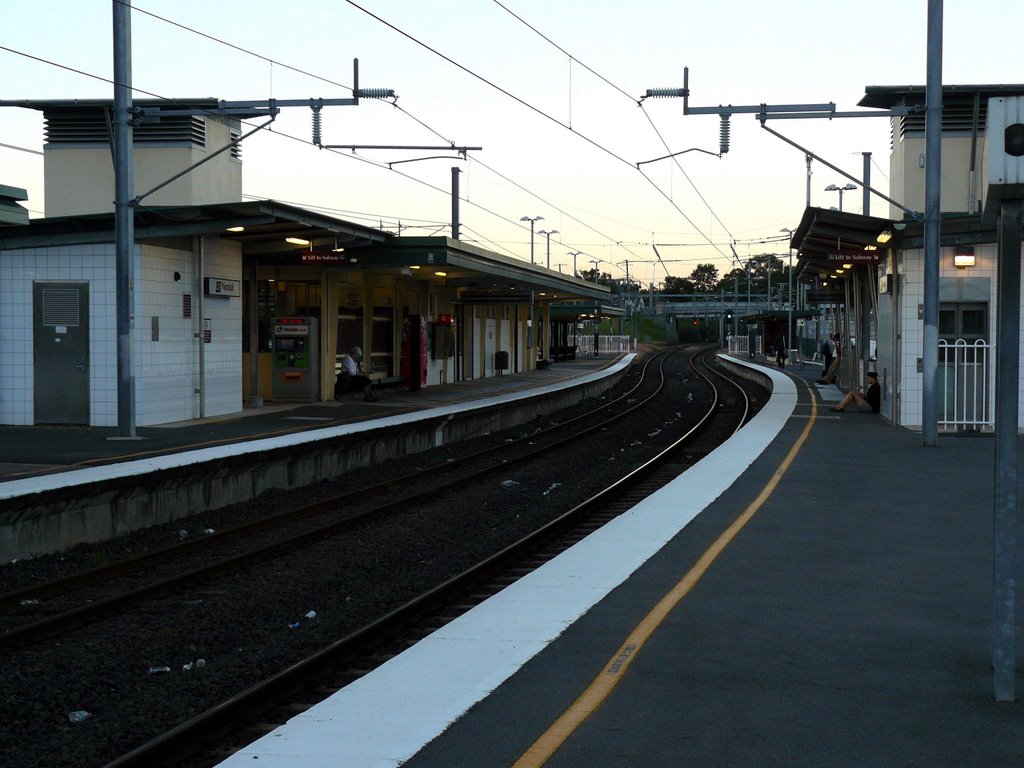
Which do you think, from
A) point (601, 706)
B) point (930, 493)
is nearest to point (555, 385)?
point (930, 493)

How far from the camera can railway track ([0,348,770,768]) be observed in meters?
6.02

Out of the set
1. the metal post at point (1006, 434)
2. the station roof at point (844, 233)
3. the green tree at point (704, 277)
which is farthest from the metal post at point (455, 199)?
the green tree at point (704, 277)

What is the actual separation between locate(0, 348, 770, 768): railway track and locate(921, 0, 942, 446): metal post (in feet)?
13.3

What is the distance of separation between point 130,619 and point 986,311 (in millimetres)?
16561

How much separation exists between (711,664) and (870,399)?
20.3m

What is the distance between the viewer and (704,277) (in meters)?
186

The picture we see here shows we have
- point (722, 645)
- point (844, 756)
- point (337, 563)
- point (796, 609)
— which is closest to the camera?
point (844, 756)

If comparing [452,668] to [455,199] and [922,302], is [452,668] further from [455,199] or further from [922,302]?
[455,199]

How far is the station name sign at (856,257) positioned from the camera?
2297 cm

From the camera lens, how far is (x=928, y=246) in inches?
698

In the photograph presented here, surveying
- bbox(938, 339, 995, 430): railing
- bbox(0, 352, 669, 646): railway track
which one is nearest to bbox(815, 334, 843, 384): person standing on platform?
bbox(938, 339, 995, 430): railing

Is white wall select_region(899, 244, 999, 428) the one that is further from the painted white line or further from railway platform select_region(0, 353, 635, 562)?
the painted white line

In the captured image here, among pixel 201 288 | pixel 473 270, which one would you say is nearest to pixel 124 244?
pixel 201 288

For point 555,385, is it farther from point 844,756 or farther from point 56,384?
point 844,756
